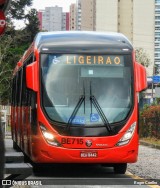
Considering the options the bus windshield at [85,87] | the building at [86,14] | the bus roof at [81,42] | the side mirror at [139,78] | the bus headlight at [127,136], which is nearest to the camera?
the bus headlight at [127,136]

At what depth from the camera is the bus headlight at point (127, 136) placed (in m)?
12.2

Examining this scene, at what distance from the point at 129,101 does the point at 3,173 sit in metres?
9.65

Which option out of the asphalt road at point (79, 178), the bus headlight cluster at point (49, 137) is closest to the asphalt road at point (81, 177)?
the asphalt road at point (79, 178)

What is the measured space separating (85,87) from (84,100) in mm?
307

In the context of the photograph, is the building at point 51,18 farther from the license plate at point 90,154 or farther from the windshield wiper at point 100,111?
the license plate at point 90,154

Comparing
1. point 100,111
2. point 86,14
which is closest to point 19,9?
point 100,111

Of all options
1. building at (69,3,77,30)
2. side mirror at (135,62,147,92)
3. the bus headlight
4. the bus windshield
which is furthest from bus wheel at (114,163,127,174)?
building at (69,3,77,30)

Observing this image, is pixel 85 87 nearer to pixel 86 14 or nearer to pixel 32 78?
pixel 32 78

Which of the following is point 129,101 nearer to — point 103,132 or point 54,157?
point 103,132

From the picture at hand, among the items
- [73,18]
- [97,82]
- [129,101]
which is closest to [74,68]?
[97,82]

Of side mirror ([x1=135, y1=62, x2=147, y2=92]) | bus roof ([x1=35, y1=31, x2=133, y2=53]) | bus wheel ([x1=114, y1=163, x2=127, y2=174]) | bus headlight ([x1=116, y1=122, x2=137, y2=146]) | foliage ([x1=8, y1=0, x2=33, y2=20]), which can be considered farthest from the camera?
foliage ([x1=8, y1=0, x2=33, y2=20])

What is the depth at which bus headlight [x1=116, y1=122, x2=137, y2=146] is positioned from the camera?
40.1 feet

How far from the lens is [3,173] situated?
3.15 metres

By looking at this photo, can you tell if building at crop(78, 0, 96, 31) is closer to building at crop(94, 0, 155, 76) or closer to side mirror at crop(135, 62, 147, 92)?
building at crop(94, 0, 155, 76)
